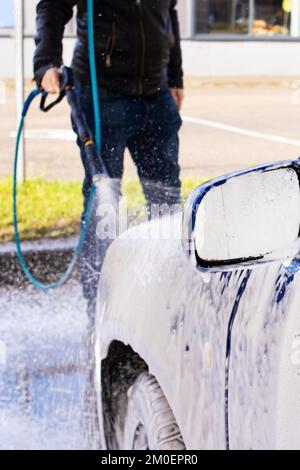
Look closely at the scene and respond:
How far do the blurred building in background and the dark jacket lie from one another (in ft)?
0.28

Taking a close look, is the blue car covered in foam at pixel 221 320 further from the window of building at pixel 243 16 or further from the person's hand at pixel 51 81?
the window of building at pixel 243 16

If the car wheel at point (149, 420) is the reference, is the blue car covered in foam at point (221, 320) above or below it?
above

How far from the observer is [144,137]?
4.12 metres

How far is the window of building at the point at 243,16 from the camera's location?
429 centimetres

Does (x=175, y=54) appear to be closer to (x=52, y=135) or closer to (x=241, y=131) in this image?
(x=241, y=131)

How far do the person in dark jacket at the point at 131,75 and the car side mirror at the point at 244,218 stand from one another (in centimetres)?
199

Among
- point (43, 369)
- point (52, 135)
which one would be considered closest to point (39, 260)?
point (52, 135)

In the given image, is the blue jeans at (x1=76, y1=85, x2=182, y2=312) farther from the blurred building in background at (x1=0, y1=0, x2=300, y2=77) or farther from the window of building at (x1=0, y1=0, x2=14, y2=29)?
the window of building at (x1=0, y1=0, x2=14, y2=29)

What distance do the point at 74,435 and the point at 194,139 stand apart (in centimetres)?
273

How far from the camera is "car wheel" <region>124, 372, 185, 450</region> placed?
84.0 inches

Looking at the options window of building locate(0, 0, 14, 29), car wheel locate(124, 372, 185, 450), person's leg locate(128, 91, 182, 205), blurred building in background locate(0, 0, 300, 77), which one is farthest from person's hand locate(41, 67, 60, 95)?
car wheel locate(124, 372, 185, 450)

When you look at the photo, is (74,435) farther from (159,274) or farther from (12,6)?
(12,6)

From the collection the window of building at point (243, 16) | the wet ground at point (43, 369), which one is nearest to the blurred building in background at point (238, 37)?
the window of building at point (243, 16)
